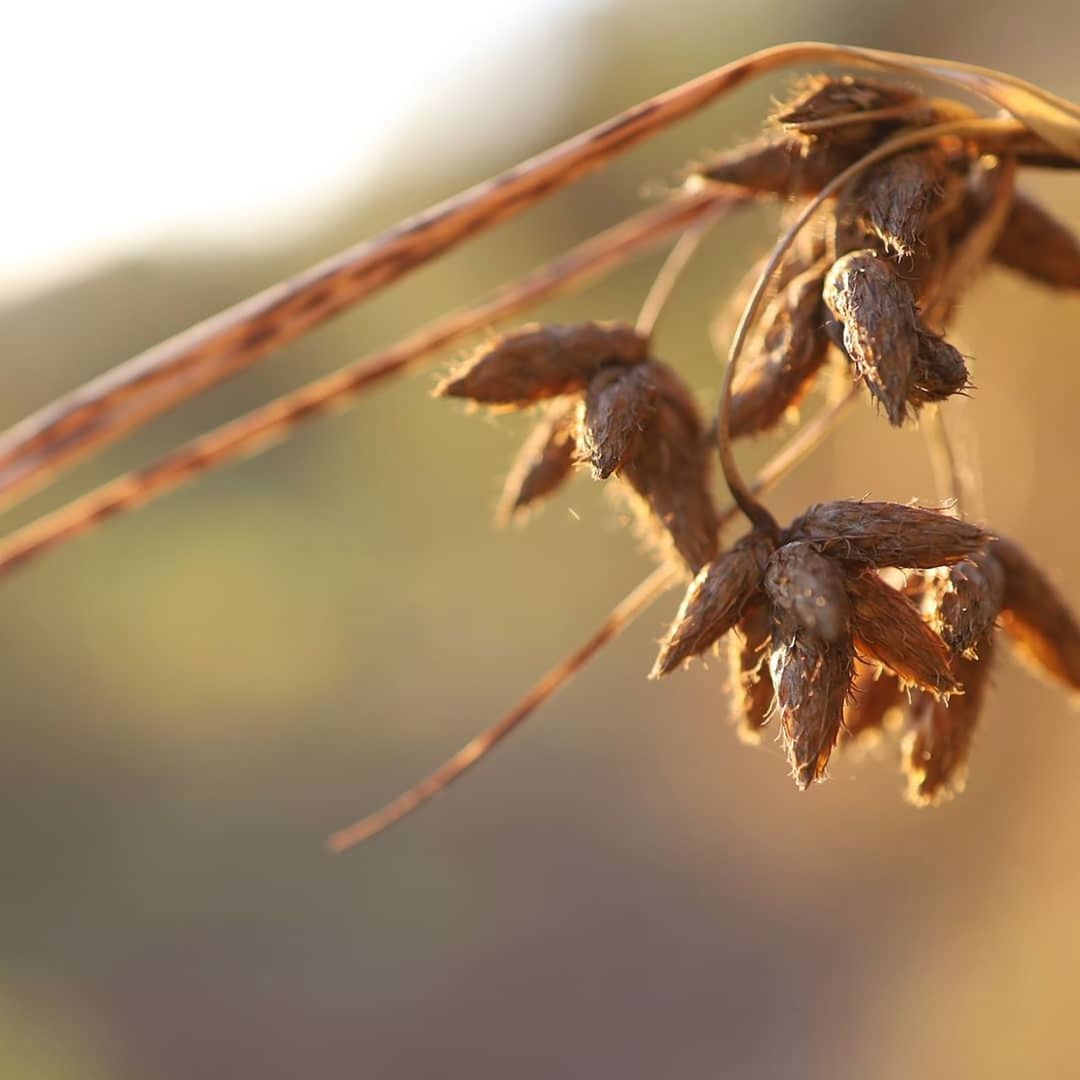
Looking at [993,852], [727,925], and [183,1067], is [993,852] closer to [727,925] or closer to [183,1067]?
[727,925]

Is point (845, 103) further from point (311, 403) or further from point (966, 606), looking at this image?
point (311, 403)

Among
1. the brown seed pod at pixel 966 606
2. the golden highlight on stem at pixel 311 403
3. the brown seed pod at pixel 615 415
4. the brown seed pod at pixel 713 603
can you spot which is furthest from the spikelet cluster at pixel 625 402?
the golden highlight on stem at pixel 311 403

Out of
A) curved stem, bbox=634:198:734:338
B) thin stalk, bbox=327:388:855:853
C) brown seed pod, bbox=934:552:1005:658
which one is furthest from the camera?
curved stem, bbox=634:198:734:338

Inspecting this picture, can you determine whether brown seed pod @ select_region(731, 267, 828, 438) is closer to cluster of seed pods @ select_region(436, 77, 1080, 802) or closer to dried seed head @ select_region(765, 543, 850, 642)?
cluster of seed pods @ select_region(436, 77, 1080, 802)

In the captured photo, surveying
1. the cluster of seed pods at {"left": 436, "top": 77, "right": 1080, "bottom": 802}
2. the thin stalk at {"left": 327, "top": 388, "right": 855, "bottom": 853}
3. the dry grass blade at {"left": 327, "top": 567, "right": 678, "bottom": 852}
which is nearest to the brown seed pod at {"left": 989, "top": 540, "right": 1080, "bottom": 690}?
the cluster of seed pods at {"left": 436, "top": 77, "right": 1080, "bottom": 802}

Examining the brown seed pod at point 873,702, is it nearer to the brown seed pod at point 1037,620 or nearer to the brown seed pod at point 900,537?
the brown seed pod at point 1037,620

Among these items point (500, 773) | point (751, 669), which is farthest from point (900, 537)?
point (500, 773)
